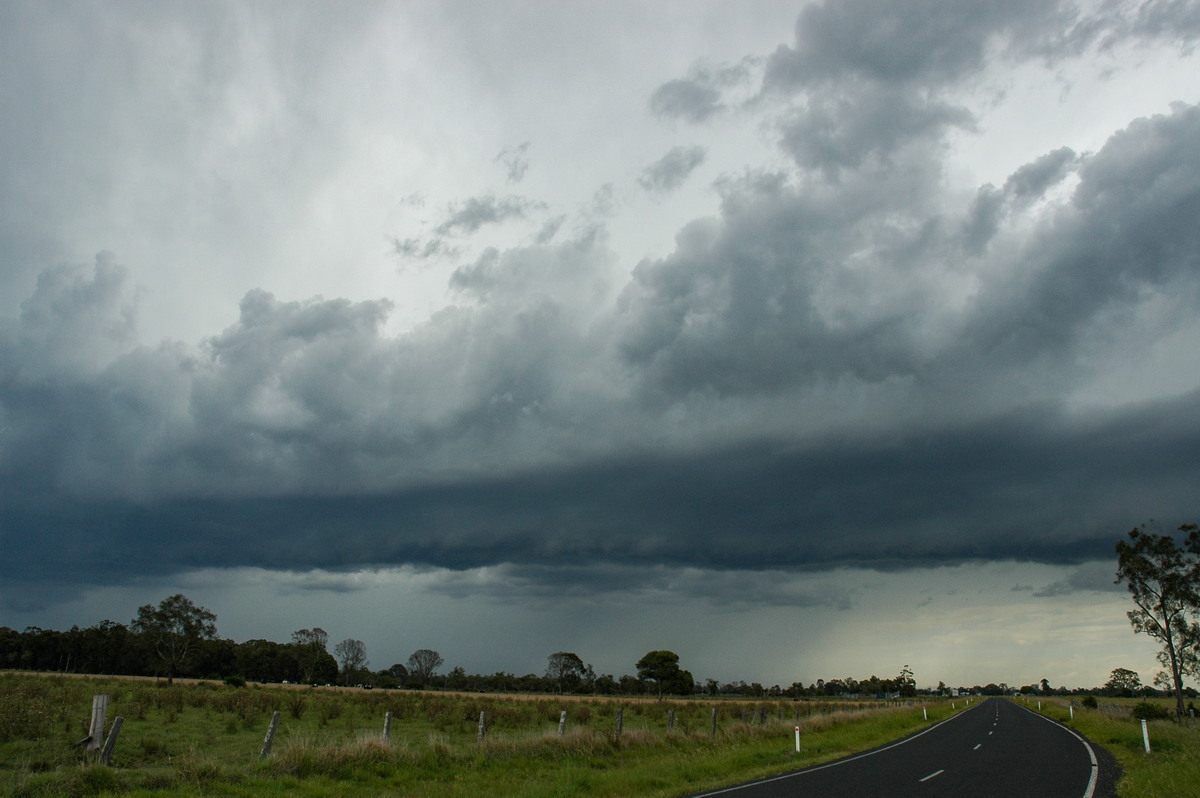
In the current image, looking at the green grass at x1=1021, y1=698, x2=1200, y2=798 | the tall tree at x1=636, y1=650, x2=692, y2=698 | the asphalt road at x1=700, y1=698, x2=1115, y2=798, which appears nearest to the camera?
the green grass at x1=1021, y1=698, x2=1200, y2=798

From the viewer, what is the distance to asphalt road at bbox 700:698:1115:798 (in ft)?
53.7

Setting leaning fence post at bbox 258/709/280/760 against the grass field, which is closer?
the grass field

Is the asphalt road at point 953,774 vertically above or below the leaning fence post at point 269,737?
below

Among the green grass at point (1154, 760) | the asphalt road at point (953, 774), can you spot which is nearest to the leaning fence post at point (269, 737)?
the asphalt road at point (953, 774)

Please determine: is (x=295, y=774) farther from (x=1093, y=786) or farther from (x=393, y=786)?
(x=1093, y=786)

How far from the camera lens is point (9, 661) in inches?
4806

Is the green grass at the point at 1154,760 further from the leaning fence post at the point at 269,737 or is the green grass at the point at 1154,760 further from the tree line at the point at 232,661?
the tree line at the point at 232,661

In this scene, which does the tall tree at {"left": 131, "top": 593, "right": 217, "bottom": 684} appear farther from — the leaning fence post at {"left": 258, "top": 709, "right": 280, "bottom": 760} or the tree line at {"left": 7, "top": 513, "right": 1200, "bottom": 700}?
the leaning fence post at {"left": 258, "top": 709, "right": 280, "bottom": 760}

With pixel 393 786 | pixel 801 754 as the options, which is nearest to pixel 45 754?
pixel 393 786

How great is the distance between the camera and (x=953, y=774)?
66.0 ft

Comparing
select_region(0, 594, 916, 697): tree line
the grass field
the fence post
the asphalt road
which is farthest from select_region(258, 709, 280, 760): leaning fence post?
select_region(0, 594, 916, 697): tree line

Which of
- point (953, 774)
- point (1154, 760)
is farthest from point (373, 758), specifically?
point (1154, 760)

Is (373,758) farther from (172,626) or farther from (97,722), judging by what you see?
(172,626)

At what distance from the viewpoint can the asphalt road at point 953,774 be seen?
16.4 meters
